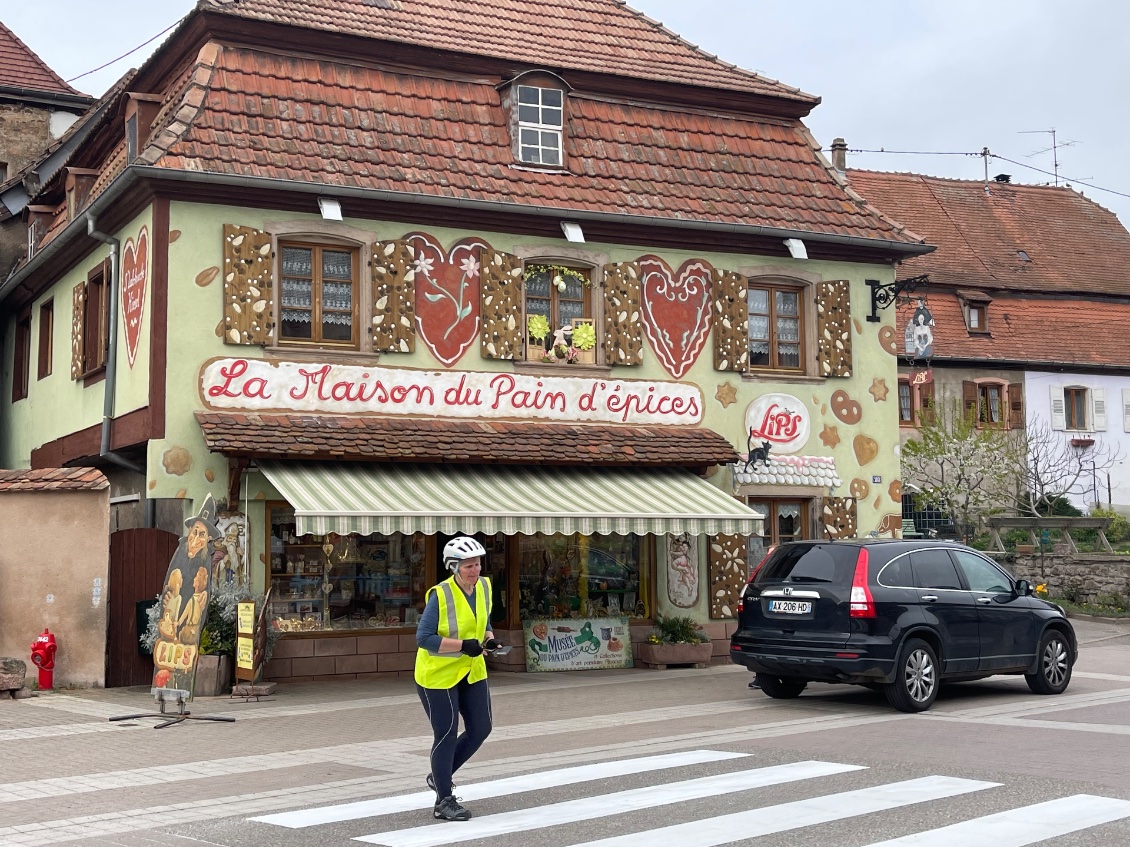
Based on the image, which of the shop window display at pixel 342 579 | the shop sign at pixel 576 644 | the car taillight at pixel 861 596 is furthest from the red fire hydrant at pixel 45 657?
the car taillight at pixel 861 596

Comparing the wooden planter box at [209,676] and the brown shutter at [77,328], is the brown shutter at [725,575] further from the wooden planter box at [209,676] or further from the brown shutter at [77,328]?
the brown shutter at [77,328]

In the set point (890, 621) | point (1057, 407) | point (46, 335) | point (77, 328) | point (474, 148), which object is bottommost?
point (890, 621)

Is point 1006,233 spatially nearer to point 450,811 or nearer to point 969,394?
point 969,394

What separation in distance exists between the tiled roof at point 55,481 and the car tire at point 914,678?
9277mm

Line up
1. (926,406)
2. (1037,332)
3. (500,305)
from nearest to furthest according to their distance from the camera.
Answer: (500,305), (926,406), (1037,332)

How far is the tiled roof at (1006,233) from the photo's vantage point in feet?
143

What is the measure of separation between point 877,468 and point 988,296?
23.8 meters

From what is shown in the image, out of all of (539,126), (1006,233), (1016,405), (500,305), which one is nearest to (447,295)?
(500,305)

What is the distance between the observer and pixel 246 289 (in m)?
16.8

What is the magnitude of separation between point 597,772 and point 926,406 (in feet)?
105

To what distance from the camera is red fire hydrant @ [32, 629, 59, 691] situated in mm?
15719

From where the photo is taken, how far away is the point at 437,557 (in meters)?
18.2

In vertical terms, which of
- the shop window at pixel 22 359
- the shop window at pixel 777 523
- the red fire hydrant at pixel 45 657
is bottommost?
the red fire hydrant at pixel 45 657

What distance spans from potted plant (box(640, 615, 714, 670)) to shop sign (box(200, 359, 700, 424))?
2849 mm
